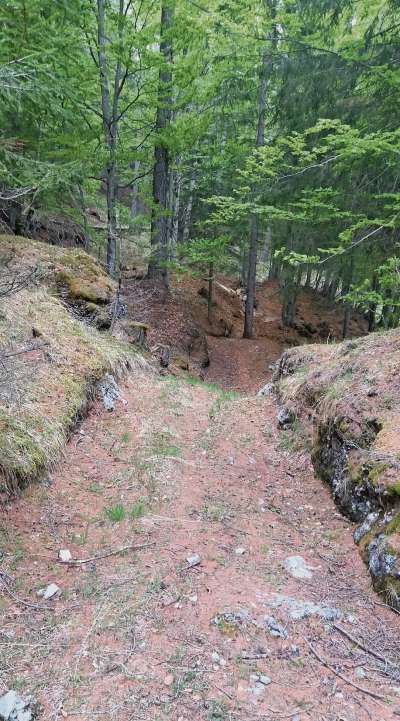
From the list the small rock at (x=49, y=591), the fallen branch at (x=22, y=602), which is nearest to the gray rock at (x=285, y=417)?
the small rock at (x=49, y=591)

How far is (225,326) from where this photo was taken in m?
16.9

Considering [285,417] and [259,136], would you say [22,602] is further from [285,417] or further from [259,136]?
[259,136]

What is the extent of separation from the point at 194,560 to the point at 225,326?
13914 millimetres

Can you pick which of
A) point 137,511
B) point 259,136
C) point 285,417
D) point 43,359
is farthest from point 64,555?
point 259,136

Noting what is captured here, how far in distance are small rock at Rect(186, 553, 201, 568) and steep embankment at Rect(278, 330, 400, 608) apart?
4.28 ft

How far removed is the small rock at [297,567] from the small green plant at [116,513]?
1.48m

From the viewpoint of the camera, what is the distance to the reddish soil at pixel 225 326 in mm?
12638

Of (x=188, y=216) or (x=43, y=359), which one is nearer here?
(x=43, y=359)

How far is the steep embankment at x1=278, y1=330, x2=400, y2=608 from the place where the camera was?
326 cm

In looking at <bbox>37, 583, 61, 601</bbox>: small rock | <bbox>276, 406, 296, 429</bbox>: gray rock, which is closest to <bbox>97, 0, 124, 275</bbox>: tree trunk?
<bbox>276, 406, 296, 429</bbox>: gray rock

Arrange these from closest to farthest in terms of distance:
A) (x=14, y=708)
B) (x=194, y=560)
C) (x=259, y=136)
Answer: (x=14, y=708) → (x=194, y=560) → (x=259, y=136)

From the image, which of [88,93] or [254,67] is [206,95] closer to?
[254,67]

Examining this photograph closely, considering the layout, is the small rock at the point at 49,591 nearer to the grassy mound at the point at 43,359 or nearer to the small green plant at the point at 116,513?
the small green plant at the point at 116,513

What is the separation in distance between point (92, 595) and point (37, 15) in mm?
8616
